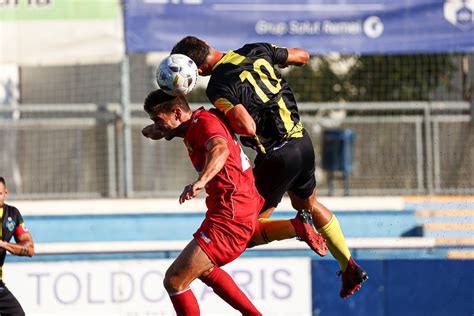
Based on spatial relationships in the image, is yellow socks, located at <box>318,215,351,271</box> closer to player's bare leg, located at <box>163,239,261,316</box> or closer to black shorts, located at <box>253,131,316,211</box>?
black shorts, located at <box>253,131,316,211</box>

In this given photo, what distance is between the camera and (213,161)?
21.8 feet

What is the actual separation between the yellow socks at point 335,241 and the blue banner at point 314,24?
591cm

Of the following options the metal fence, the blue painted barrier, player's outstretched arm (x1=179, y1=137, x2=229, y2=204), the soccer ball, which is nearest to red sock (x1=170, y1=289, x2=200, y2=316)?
player's outstretched arm (x1=179, y1=137, x2=229, y2=204)

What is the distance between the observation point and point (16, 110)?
1306 cm

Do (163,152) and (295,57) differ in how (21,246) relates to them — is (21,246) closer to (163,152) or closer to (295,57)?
(295,57)

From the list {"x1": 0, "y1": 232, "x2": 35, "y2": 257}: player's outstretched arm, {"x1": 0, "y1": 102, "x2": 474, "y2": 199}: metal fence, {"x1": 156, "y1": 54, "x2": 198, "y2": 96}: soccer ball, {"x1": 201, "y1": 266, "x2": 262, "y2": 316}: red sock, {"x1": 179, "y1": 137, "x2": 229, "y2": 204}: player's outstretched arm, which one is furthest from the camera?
{"x1": 0, "y1": 102, "x2": 474, "y2": 199}: metal fence

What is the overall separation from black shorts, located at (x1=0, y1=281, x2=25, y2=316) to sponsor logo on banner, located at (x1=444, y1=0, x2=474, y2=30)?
24.8 ft

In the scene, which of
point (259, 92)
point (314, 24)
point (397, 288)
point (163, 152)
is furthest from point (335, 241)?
point (314, 24)

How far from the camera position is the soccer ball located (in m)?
7.20

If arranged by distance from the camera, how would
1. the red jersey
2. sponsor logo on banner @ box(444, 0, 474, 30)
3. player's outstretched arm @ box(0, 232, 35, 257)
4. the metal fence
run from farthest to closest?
1. sponsor logo on banner @ box(444, 0, 474, 30)
2. the metal fence
3. player's outstretched arm @ box(0, 232, 35, 257)
4. the red jersey

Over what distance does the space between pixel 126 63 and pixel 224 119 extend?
6.38 m

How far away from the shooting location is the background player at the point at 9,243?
9.05 meters

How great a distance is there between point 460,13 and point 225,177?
7.86 m

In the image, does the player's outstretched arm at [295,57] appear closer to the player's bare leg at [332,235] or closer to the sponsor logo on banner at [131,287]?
the player's bare leg at [332,235]
